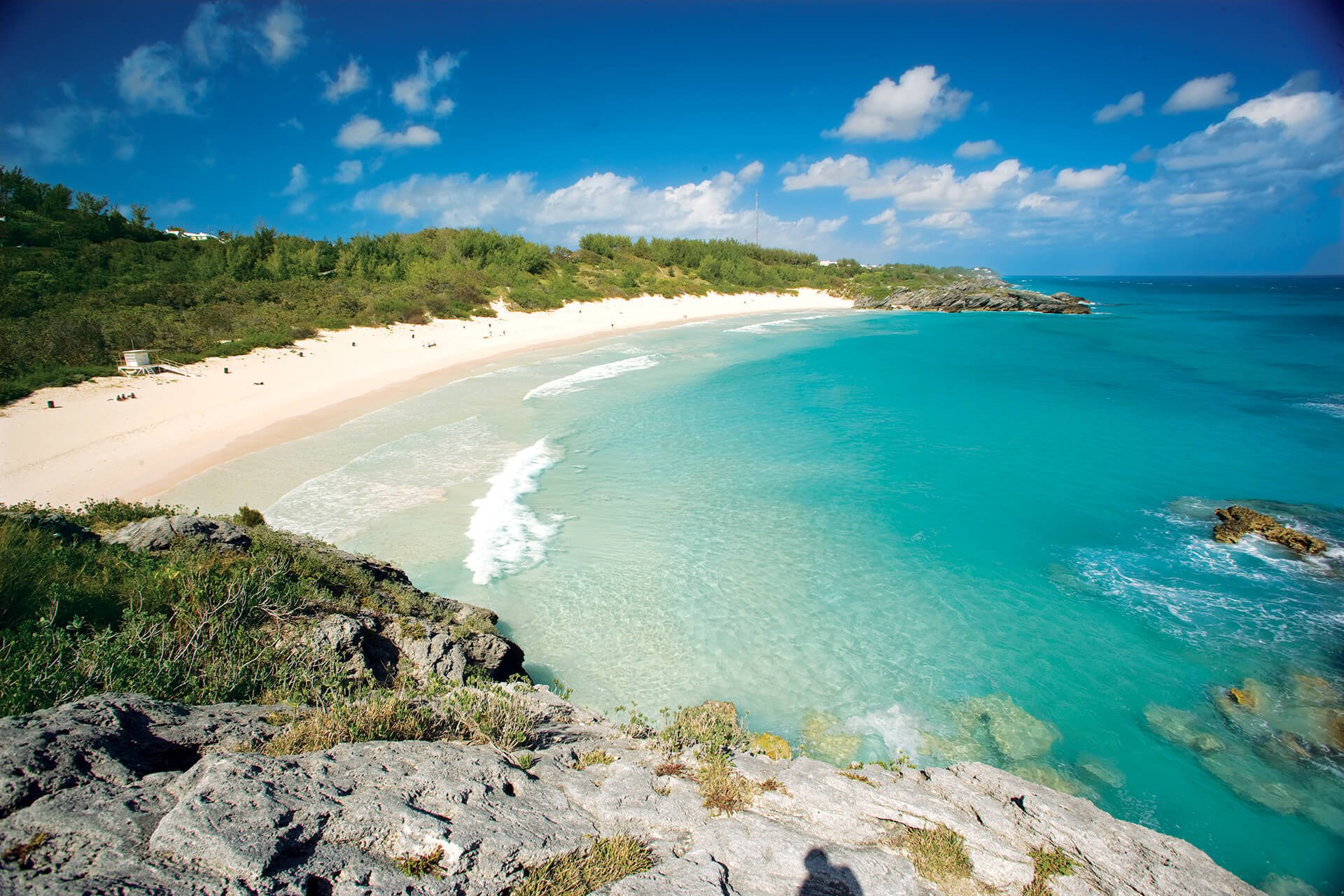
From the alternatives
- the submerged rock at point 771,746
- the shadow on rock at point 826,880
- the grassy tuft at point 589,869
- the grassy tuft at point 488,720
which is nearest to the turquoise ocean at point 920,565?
the submerged rock at point 771,746

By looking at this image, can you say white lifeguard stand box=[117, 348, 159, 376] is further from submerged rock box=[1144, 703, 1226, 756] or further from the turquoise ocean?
submerged rock box=[1144, 703, 1226, 756]

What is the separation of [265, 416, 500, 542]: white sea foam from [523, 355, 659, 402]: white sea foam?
520 cm

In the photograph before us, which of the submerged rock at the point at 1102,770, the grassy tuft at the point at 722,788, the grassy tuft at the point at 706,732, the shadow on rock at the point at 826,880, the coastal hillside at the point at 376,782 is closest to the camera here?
the coastal hillside at the point at 376,782

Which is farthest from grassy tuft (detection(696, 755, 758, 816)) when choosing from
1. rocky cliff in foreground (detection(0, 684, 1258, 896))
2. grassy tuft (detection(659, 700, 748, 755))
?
grassy tuft (detection(659, 700, 748, 755))

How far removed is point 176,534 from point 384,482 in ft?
19.2

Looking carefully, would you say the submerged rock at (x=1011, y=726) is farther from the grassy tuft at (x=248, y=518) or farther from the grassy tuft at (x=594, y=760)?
the grassy tuft at (x=248, y=518)

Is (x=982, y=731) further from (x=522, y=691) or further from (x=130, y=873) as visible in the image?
(x=130, y=873)

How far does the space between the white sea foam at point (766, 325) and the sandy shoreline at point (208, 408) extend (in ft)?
54.9

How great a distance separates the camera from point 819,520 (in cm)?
1134

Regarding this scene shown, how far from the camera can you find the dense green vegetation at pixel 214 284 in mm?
18344

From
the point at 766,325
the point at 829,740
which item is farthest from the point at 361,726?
the point at 766,325

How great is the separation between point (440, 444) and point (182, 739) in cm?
1159

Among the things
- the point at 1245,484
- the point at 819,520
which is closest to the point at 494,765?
the point at 819,520

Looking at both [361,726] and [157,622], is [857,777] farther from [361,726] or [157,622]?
[157,622]
